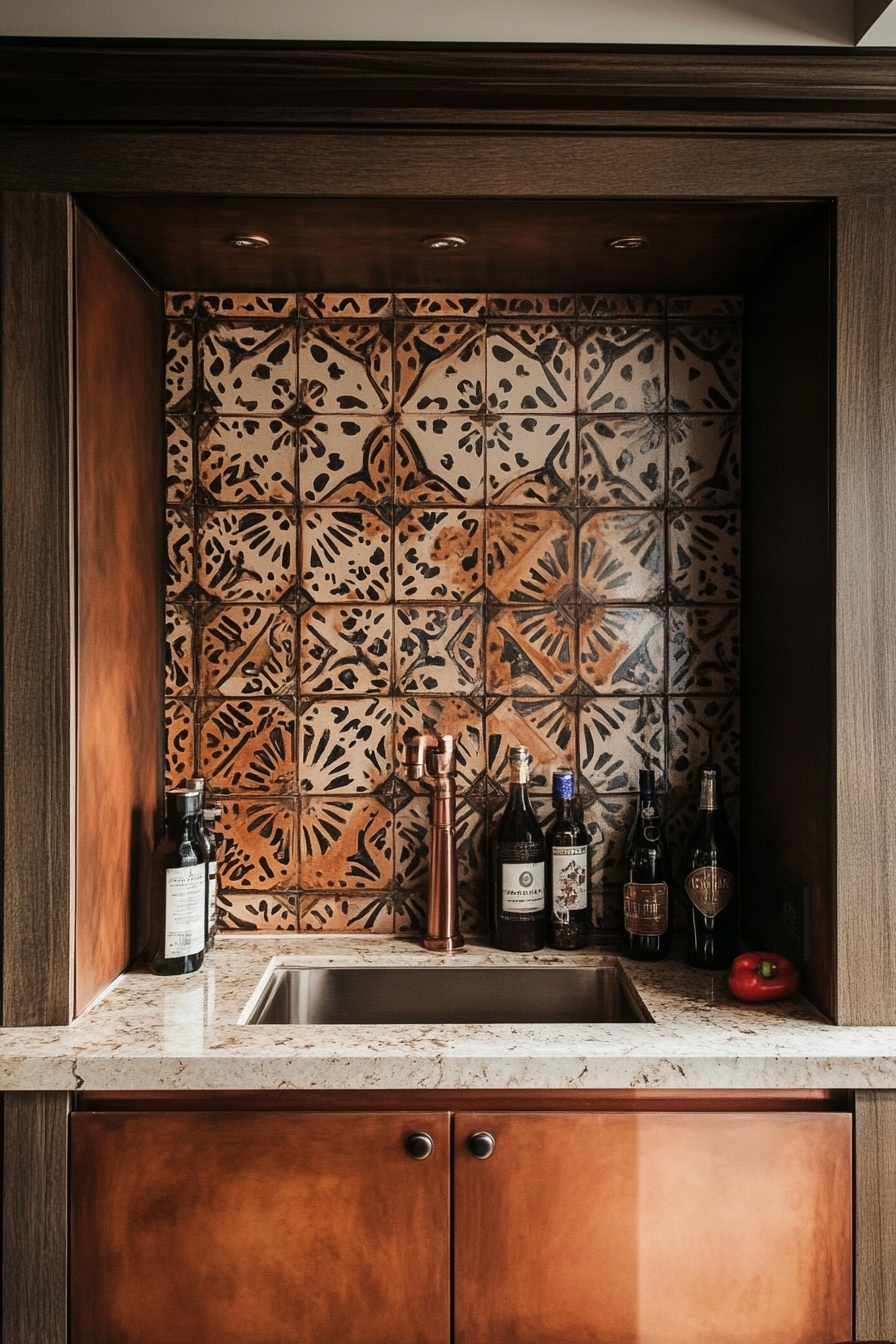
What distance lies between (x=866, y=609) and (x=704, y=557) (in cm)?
47

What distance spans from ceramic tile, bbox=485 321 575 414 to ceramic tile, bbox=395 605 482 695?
16.3 inches

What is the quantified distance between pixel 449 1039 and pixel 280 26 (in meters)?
1.51

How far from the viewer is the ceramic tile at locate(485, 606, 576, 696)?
74.9 inches

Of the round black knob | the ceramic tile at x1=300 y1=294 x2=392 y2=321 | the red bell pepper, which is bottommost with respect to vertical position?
the round black knob

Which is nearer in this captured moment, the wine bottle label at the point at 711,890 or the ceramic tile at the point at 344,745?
the wine bottle label at the point at 711,890

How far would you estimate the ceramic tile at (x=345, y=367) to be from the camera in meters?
1.89

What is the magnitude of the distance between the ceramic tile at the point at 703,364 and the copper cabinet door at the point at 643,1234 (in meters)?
1.29

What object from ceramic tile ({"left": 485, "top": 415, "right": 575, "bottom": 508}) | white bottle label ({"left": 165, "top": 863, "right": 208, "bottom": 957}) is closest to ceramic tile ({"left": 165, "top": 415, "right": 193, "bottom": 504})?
ceramic tile ({"left": 485, "top": 415, "right": 575, "bottom": 508})

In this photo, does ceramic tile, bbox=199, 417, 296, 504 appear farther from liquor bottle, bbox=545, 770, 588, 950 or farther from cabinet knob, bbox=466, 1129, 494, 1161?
cabinet knob, bbox=466, 1129, 494, 1161

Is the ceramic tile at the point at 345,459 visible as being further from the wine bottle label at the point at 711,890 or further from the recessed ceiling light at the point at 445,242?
the wine bottle label at the point at 711,890

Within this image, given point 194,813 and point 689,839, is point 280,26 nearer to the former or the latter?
point 194,813

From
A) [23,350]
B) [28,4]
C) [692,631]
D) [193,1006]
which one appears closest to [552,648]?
[692,631]

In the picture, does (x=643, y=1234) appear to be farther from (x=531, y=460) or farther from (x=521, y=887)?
(x=531, y=460)

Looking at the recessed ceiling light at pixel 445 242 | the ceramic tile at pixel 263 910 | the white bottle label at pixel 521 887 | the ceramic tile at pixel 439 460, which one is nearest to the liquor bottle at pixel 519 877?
the white bottle label at pixel 521 887
